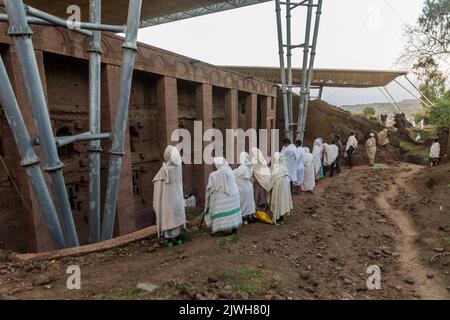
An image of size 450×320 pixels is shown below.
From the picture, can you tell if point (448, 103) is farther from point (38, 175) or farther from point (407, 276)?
point (38, 175)

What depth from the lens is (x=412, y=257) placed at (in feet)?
17.7

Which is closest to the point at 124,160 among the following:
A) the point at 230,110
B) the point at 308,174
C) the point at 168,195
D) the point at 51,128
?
the point at 168,195

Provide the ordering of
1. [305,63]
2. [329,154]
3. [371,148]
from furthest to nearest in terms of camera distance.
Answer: [371,148], [305,63], [329,154]

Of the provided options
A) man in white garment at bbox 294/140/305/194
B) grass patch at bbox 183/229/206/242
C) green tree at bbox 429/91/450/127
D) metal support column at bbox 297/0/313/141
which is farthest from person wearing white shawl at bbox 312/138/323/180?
green tree at bbox 429/91/450/127

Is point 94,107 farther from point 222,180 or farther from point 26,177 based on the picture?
point 222,180

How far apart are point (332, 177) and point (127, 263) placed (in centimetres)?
1027

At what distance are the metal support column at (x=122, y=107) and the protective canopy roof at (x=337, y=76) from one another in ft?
68.9

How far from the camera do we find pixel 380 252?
18.1 ft

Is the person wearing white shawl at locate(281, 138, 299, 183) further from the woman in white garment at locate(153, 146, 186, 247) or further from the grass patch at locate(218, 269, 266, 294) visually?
the grass patch at locate(218, 269, 266, 294)

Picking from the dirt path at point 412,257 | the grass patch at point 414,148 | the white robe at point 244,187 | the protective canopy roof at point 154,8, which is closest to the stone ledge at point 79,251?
the white robe at point 244,187

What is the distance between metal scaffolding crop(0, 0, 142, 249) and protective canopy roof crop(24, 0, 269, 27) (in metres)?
10.6

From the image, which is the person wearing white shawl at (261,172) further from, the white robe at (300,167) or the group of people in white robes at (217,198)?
the white robe at (300,167)

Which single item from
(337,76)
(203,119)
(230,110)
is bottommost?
(203,119)

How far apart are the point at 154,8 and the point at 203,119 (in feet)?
31.3
